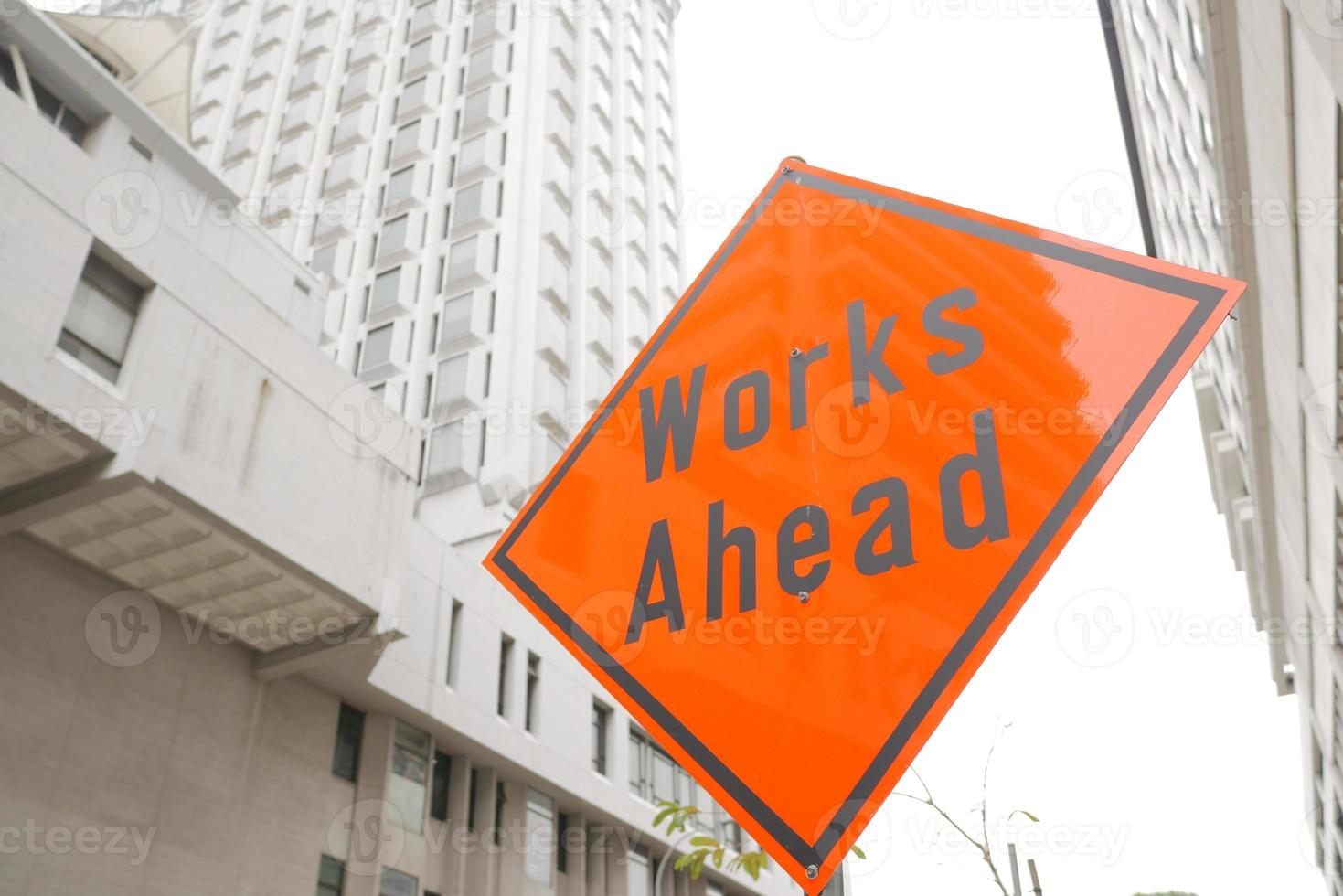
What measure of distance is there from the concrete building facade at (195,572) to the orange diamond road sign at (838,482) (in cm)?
1203

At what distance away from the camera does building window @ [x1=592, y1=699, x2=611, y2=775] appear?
2802cm

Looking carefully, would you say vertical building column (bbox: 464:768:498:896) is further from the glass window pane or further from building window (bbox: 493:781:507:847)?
the glass window pane

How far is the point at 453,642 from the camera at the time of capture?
909 inches

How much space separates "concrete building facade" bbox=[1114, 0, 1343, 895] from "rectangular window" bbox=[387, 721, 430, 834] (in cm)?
1716

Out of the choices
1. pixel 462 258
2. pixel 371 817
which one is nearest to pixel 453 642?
pixel 371 817

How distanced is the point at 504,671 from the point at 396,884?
596 cm

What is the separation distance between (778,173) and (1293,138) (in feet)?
46.3

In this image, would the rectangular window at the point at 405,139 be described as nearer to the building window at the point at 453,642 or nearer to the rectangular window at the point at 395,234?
the rectangular window at the point at 395,234

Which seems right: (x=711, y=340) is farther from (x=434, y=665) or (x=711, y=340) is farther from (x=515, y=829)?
(x=515, y=829)

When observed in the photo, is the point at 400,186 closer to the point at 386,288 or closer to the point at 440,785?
the point at 386,288

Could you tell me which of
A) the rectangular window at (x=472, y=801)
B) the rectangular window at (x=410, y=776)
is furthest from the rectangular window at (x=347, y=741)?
the rectangular window at (x=472, y=801)

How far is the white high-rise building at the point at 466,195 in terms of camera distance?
111 feet

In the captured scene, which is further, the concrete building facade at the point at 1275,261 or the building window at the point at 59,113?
the building window at the point at 59,113

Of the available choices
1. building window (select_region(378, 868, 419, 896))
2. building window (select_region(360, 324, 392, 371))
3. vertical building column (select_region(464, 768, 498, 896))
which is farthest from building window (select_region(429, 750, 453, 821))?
building window (select_region(360, 324, 392, 371))
